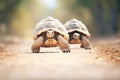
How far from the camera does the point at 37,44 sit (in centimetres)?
418

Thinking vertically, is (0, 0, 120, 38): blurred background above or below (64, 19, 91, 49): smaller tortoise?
above

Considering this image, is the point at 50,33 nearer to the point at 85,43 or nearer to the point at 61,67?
the point at 85,43

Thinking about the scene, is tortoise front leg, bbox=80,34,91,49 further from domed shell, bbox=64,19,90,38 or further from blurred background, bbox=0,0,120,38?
blurred background, bbox=0,0,120,38

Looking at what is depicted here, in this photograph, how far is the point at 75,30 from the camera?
4895 mm

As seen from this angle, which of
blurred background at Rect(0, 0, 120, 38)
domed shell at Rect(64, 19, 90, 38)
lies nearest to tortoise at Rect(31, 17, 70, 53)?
domed shell at Rect(64, 19, 90, 38)

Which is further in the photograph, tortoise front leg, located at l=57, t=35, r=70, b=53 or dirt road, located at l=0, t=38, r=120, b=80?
tortoise front leg, located at l=57, t=35, r=70, b=53

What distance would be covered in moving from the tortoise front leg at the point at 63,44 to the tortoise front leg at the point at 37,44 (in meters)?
0.13

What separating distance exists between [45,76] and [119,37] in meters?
3.79

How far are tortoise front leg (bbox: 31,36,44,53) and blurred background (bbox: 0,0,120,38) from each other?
158 centimetres

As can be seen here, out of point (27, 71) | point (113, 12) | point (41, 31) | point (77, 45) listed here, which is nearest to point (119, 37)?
point (113, 12)

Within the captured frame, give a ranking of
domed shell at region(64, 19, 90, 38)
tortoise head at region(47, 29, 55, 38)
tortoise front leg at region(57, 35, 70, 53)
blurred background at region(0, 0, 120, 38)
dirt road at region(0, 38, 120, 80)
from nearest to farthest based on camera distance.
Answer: dirt road at region(0, 38, 120, 80)
tortoise front leg at region(57, 35, 70, 53)
tortoise head at region(47, 29, 55, 38)
domed shell at region(64, 19, 90, 38)
blurred background at region(0, 0, 120, 38)

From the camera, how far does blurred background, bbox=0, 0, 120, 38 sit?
6.57 m

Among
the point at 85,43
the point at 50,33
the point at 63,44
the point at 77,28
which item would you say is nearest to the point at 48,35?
the point at 50,33

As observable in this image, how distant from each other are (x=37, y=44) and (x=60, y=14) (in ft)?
9.12
